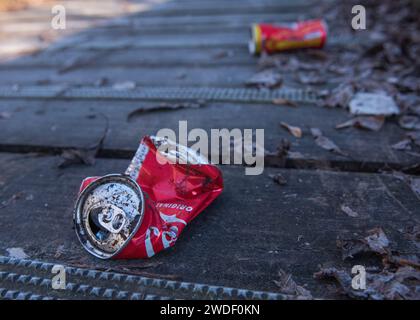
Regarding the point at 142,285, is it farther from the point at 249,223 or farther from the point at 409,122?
the point at 409,122

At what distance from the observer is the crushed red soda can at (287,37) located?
3.07 metres

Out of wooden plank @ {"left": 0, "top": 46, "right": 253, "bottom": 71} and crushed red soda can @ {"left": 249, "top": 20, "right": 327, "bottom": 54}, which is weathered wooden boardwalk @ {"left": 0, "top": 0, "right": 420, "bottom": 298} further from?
crushed red soda can @ {"left": 249, "top": 20, "right": 327, "bottom": 54}

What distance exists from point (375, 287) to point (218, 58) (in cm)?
250

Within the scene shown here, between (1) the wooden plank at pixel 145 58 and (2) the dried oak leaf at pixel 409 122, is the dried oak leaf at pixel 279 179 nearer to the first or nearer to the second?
(2) the dried oak leaf at pixel 409 122

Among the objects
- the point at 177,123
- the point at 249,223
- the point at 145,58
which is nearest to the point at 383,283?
the point at 249,223

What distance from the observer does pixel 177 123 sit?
7.02 feet

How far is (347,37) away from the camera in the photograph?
3527mm

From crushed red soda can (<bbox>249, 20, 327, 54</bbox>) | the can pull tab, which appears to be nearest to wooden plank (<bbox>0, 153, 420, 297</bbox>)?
the can pull tab

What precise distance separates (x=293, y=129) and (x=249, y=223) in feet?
2.51

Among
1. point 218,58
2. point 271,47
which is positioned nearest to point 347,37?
point 271,47

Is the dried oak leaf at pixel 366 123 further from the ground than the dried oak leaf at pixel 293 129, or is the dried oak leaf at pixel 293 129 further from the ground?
the dried oak leaf at pixel 366 123

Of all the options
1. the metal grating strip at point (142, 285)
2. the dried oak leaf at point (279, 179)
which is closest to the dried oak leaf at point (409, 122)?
the dried oak leaf at point (279, 179)
